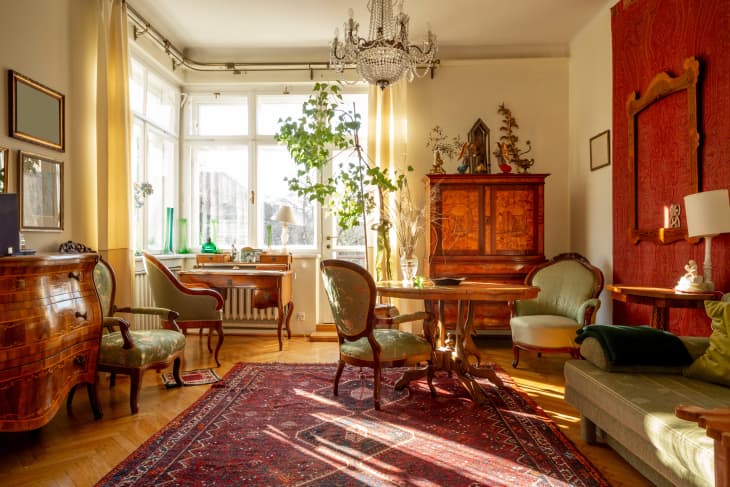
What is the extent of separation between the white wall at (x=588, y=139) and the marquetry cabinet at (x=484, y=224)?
53 cm

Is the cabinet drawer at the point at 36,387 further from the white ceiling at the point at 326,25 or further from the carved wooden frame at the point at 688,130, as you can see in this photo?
the carved wooden frame at the point at 688,130

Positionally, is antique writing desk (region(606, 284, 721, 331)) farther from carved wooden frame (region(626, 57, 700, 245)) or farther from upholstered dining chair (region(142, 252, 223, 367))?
upholstered dining chair (region(142, 252, 223, 367))

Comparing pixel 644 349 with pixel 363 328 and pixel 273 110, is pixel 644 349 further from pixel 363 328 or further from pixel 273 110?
pixel 273 110

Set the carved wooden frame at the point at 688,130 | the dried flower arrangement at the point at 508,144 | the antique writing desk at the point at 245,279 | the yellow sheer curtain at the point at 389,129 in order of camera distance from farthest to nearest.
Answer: the yellow sheer curtain at the point at 389,129
the dried flower arrangement at the point at 508,144
the antique writing desk at the point at 245,279
the carved wooden frame at the point at 688,130

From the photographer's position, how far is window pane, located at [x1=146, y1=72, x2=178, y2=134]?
16.1 ft

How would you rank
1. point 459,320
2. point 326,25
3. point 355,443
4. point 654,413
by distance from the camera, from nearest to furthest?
point 654,413 → point 355,443 → point 459,320 → point 326,25

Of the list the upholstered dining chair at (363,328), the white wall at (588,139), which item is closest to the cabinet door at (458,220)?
the white wall at (588,139)

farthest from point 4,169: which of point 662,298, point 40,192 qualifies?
point 662,298

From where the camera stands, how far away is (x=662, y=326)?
294 centimetres

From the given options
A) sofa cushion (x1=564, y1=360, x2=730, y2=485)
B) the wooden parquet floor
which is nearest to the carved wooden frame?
the wooden parquet floor

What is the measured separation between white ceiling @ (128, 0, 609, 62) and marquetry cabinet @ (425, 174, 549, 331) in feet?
5.16

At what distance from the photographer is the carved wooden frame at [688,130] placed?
3.06m

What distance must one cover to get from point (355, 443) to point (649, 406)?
1.35 m

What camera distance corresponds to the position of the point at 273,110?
5.71 m
